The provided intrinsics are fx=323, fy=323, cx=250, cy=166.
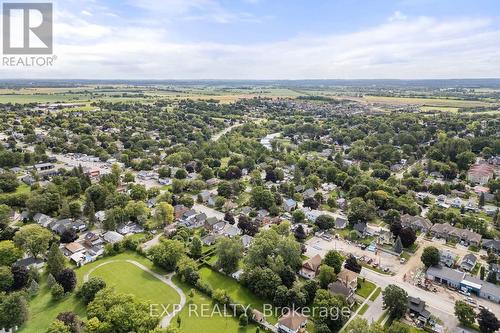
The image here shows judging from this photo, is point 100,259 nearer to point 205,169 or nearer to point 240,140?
point 205,169

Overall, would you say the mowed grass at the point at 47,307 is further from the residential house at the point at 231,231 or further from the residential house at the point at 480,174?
the residential house at the point at 480,174

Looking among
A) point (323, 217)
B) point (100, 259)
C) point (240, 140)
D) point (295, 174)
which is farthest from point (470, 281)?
point (240, 140)

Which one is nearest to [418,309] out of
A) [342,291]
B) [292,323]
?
[342,291]

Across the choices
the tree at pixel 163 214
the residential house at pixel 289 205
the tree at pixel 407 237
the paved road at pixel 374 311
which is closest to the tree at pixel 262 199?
the residential house at pixel 289 205

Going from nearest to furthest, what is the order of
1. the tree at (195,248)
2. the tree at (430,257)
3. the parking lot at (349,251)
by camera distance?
the tree at (430,257), the tree at (195,248), the parking lot at (349,251)

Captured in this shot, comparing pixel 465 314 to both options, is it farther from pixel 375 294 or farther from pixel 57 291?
pixel 57 291

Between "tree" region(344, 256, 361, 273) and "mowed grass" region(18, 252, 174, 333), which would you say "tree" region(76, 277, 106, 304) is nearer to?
"mowed grass" region(18, 252, 174, 333)
